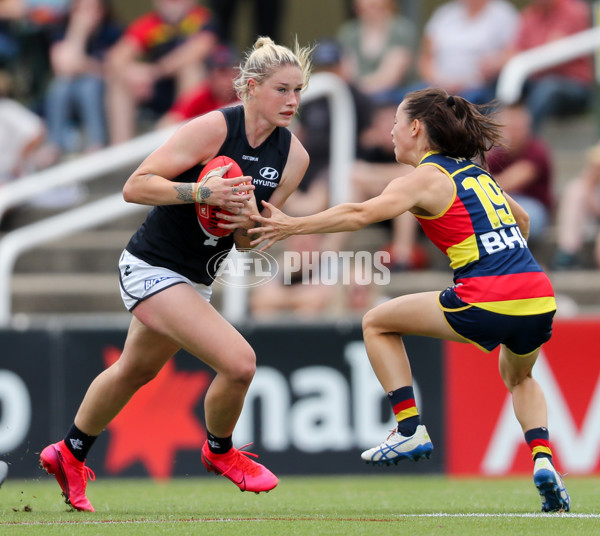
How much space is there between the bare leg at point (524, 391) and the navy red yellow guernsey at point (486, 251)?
1.10ft

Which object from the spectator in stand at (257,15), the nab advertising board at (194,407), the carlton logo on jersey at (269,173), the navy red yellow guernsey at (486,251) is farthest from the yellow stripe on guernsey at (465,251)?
the spectator in stand at (257,15)

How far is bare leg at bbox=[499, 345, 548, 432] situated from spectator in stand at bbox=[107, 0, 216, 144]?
6430 millimetres

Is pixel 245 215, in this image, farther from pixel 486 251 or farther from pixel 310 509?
pixel 310 509

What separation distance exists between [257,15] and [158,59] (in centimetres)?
137

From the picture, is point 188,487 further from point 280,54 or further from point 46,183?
point 280,54

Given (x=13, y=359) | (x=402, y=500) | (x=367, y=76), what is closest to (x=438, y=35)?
(x=367, y=76)

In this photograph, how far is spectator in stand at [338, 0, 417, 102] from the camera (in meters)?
11.5

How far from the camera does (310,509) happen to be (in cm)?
625

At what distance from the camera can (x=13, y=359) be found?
29.6 feet

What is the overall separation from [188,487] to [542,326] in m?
3.49

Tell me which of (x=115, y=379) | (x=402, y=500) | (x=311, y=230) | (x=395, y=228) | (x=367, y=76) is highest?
(x=367, y=76)

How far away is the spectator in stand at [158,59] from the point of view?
1162 centimetres

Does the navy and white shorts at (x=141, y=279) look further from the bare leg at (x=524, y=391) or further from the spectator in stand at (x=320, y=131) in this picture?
the spectator in stand at (x=320, y=131)

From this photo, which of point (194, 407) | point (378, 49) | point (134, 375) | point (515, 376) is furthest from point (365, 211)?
point (378, 49)
